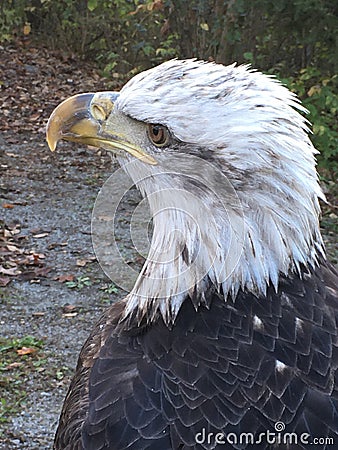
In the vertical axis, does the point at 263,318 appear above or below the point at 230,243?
below

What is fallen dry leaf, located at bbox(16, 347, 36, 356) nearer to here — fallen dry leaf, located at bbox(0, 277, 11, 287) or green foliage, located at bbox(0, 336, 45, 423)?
green foliage, located at bbox(0, 336, 45, 423)

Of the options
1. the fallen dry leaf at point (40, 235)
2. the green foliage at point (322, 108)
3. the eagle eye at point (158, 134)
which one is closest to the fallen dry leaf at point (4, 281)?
the fallen dry leaf at point (40, 235)

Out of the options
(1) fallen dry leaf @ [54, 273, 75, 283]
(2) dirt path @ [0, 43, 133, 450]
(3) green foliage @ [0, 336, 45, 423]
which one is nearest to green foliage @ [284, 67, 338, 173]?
(2) dirt path @ [0, 43, 133, 450]

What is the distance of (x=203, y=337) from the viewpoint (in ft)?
9.28

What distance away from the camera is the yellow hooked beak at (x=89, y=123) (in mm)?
3016

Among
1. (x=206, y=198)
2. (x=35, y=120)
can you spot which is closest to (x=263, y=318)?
(x=206, y=198)

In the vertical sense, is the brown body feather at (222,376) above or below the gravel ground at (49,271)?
above

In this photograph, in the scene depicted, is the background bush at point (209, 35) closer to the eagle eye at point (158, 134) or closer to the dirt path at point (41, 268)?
the dirt path at point (41, 268)

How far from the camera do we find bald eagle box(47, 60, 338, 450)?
2.65 metres

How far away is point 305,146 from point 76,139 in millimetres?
949

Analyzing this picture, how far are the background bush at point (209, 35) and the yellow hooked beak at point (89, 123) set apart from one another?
6.17 m

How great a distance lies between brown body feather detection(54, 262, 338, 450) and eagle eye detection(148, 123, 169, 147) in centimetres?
60

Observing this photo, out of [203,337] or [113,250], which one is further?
[113,250]

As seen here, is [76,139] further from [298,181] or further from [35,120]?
[35,120]
